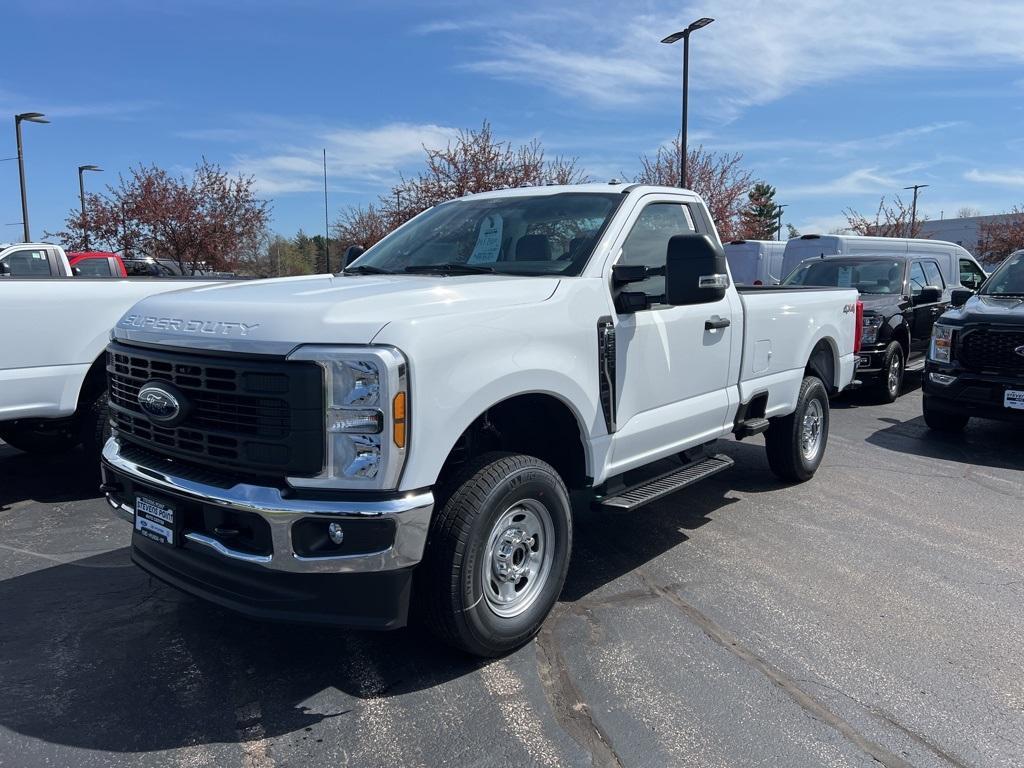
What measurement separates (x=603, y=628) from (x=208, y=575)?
1808 millimetres

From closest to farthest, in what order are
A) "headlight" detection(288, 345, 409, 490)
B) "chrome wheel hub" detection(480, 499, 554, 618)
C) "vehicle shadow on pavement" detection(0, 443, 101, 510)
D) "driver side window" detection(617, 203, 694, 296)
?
"headlight" detection(288, 345, 409, 490)
"chrome wheel hub" detection(480, 499, 554, 618)
"driver side window" detection(617, 203, 694, 296)
"vehicle shadow on pavement" detection(0, 443, 101, 510)

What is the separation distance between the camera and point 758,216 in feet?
113

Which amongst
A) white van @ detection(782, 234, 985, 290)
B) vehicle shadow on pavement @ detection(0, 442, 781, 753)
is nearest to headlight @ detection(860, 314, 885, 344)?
white van @ detection(782, 234, 985, 290)

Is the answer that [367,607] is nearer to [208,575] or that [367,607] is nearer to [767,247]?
[208,575]

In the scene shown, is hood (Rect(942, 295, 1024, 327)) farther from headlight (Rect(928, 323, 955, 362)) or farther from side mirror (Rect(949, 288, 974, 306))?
side mirror (Rect(949, 288, 974, 306))

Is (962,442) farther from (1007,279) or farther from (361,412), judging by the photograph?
(361,412)

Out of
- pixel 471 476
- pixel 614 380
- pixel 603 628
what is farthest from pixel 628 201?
pixel 603 628

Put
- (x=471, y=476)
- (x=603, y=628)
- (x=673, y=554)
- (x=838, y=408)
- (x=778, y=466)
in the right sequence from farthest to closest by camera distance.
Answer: (x=838, y=408) → (x=778, y=466) → (x=673, y=554) → (x=603, y=628) → (x=471, y=476)

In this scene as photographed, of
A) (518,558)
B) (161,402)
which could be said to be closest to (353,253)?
(161,402)

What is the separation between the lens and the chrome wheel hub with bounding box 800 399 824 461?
624cm

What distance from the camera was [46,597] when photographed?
13.5ft

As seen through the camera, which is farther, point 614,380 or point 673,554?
point 673,554

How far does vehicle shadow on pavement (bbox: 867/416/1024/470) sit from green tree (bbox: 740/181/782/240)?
65.4 ft

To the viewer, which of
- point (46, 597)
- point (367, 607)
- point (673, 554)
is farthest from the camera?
point (673, 554)
